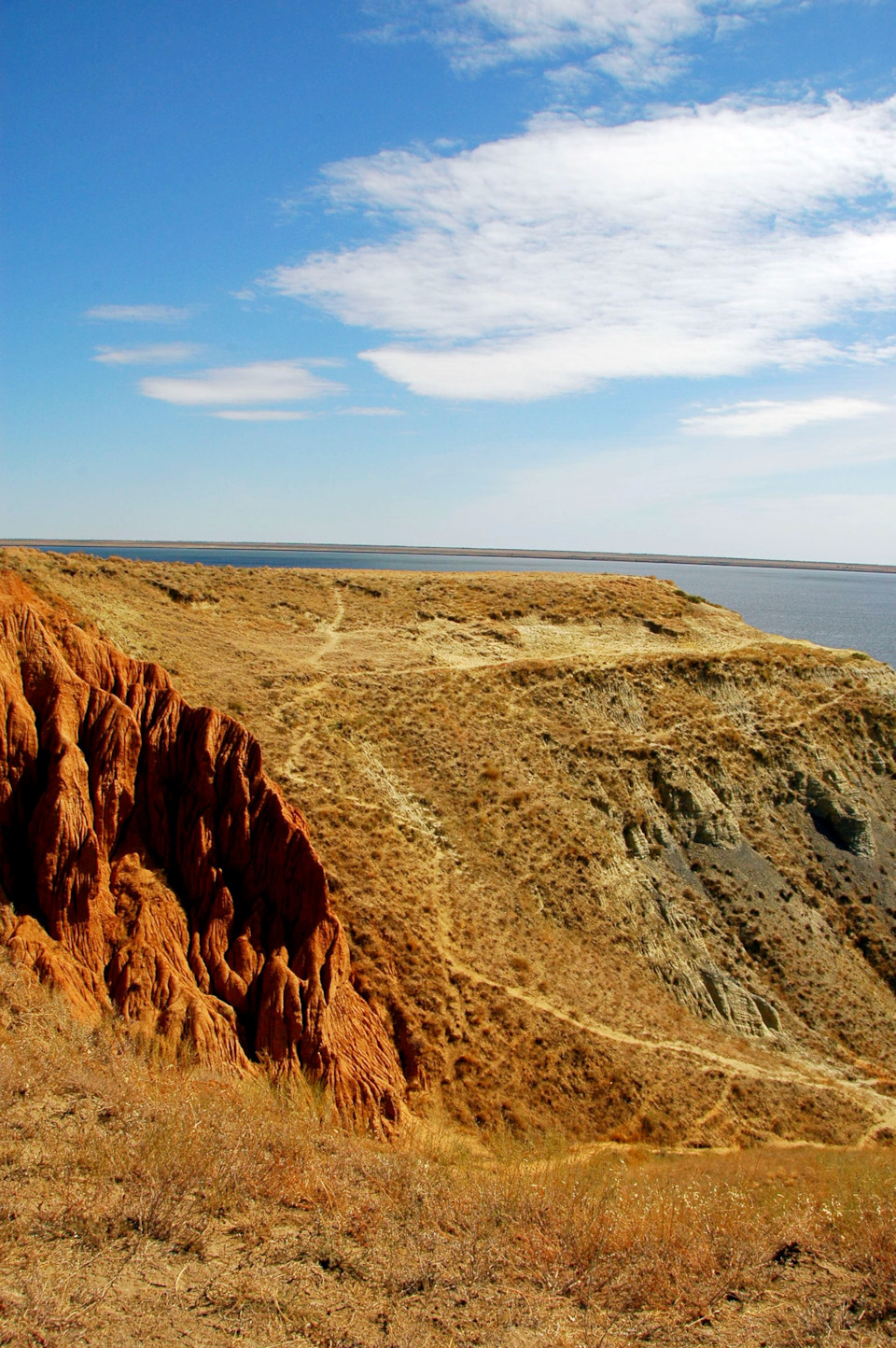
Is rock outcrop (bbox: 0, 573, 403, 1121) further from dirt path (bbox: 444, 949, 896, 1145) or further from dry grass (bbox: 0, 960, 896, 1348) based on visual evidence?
dirt path (bbox: 444, 949, 896, 1145)

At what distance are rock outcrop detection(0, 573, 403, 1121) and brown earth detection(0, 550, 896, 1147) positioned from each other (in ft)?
3.52

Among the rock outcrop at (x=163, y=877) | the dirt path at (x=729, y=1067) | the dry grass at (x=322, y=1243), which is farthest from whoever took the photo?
the dirt path at (x=729, y=1067)

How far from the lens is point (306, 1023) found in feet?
63.7

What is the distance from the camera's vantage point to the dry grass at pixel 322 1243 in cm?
866

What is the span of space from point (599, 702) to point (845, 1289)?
29.0 m

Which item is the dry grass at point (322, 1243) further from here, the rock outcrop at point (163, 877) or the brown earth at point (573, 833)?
the brown earth at point (573, 833)

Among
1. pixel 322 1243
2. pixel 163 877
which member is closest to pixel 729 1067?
pixel 163 877

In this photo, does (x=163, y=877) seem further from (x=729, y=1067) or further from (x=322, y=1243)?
(x=729, y=1067)

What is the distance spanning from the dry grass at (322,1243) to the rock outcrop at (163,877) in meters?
2.96

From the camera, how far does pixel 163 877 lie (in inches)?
805

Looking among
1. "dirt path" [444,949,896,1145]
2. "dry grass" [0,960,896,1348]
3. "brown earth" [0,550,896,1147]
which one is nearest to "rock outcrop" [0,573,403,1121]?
"brown earth" [0,550,896,1147]

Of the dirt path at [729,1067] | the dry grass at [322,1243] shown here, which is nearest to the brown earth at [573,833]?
the dirt path at [729,1067]

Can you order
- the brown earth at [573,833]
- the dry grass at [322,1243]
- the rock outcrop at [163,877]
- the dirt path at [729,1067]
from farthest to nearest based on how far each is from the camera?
1. the dirt path at [729,1067]
2. the brown earth at [573,833]
3. the rock outcrop at [163,877]
4. the dry grass at [322,1243]

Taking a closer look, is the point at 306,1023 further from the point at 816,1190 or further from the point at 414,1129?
the point at 816,1190
